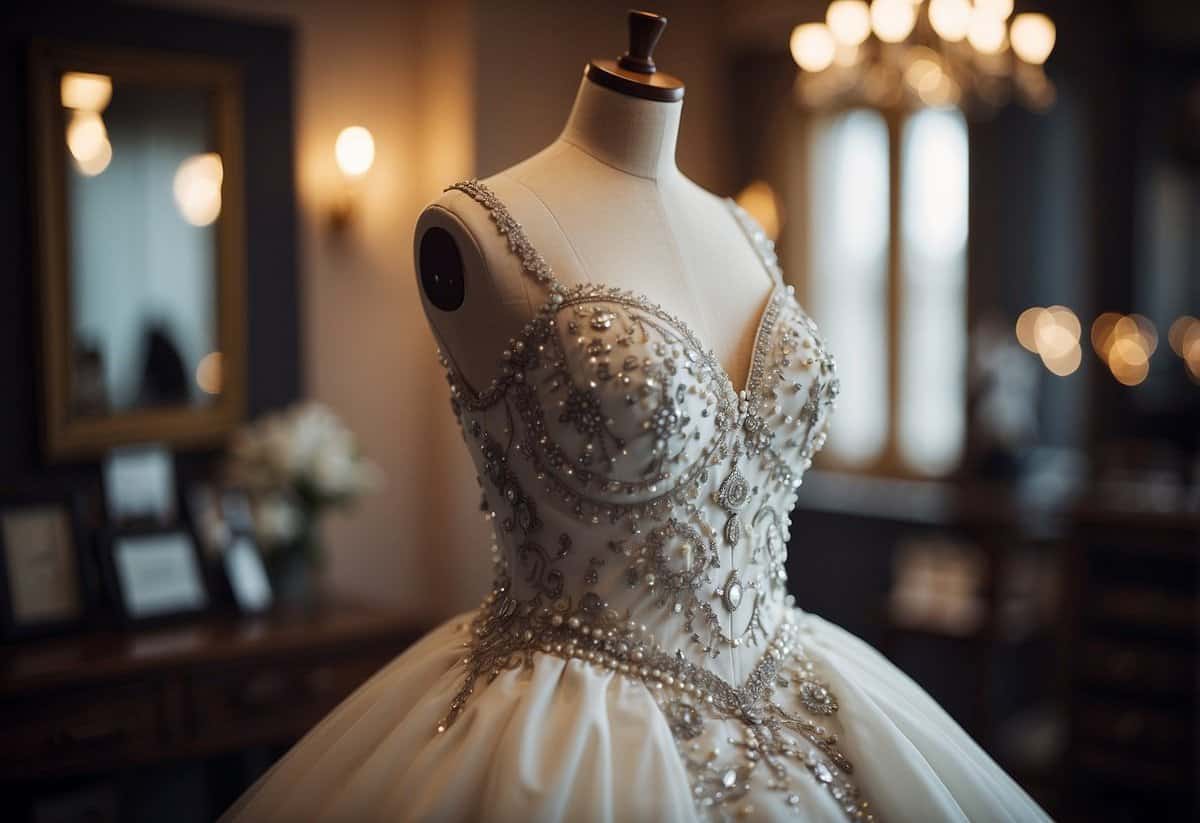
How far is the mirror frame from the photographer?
9.31 ft

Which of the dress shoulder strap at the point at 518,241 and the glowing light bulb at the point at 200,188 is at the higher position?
the glowing light bulb at the point at 200,188

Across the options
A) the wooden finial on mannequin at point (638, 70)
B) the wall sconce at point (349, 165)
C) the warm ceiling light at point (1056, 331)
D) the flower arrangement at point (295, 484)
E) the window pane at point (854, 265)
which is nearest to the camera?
the wooden finial on mannequin at point (638, 70)

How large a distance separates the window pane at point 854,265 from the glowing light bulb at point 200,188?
9.02 feet

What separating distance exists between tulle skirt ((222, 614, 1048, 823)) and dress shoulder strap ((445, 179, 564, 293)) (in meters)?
0.46

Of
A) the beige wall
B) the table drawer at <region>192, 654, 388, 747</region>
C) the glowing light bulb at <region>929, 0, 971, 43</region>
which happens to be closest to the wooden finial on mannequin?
the glowing light bulb at <region>929, 0, 971, 43</region>

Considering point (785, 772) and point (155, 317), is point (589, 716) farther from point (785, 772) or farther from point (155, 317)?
point (155, 317)

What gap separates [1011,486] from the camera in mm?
4223

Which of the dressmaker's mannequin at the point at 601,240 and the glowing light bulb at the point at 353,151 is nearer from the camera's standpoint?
the dressmaker's mannequin at the point at 601,240

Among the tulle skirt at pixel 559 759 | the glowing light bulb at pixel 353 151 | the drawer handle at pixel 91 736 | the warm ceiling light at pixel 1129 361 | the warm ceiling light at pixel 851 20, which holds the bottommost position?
the drawer handle at pixel 91 736

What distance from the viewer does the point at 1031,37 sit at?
9.57 feet

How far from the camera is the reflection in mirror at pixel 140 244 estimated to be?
2.91m

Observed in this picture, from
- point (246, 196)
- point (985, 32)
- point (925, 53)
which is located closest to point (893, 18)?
point (925, 53)

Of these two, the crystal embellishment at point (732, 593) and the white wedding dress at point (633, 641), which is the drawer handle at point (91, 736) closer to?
the white wedding dress at point (633, 641)

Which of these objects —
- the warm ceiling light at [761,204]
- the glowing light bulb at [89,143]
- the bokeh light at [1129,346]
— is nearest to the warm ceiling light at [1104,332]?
the bokeh light at [1129,346]
